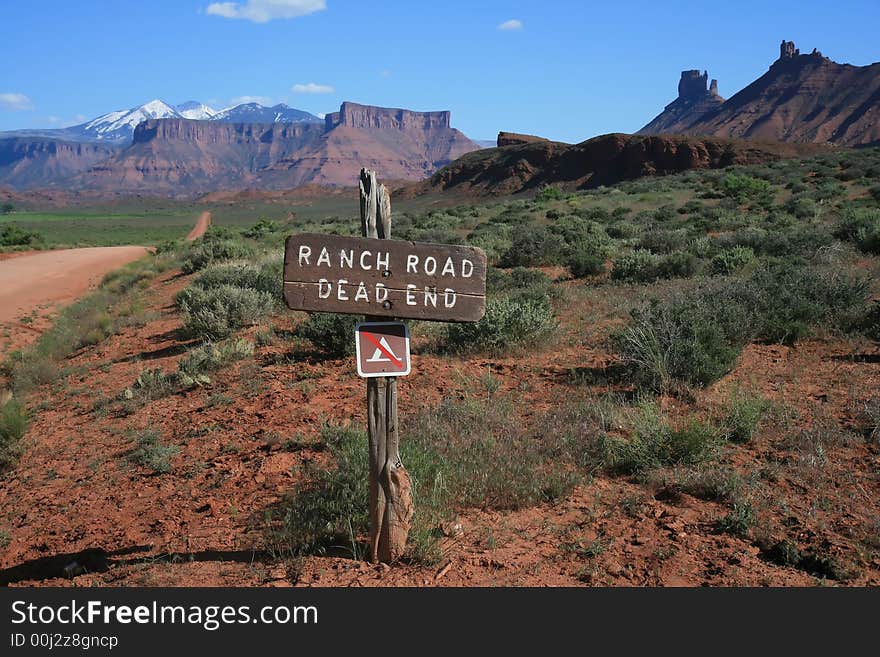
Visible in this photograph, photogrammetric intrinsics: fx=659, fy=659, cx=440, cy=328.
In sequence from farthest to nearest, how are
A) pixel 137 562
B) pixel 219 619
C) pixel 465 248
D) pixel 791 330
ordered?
pixel 791 330 < pixel 137 562 < pixel 465 248 < pixel 219 619

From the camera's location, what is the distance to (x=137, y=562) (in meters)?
4.07

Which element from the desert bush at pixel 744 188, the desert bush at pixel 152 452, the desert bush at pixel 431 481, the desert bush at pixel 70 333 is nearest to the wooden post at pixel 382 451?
the desert bush at pixel 431 481

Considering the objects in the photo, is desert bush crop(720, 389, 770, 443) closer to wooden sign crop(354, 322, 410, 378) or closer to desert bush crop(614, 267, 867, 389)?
desert bush crop(614, 267, 867, 389)

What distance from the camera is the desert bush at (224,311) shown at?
33.0 ft

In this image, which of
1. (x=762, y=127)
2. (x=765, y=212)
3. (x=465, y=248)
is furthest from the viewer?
(x=762, y=127)

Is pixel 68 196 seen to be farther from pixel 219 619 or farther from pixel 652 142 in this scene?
pixel 219 619

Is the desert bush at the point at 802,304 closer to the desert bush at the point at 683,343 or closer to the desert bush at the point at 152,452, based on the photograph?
the desert bush at the point at 683,343

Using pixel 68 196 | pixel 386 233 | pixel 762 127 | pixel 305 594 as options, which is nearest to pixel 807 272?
pixel 386 233

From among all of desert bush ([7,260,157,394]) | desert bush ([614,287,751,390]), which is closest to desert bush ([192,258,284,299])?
desert bush ([7,260,157,394])

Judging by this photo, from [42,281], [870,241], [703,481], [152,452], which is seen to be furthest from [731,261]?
[42,281]

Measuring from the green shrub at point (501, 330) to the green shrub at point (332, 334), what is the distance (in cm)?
121

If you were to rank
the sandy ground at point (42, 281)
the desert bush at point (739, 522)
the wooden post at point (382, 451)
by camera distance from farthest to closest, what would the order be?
the sandy ground at point (42, 281) → the desert bush at point (739, 522) → the wooden post at point (382, 451)

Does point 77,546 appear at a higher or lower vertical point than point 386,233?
lower

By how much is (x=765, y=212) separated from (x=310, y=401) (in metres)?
20.1
